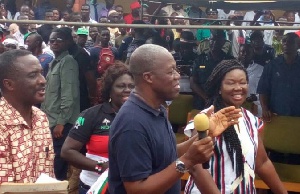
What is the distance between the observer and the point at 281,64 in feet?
22.9

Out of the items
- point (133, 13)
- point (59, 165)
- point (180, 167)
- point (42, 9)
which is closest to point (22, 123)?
point (180, 167)

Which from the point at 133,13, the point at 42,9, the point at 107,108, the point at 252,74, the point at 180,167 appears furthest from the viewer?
the point at 42,9

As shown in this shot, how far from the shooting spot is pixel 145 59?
3105mm

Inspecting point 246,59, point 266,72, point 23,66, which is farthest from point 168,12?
point 23,66

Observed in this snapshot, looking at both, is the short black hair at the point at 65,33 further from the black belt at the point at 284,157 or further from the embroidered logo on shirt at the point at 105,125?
the embroidered logo on shirt at the point at 105,125

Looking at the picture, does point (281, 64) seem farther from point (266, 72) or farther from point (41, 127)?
point (41, 127)

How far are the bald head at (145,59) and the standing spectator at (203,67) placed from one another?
407cm

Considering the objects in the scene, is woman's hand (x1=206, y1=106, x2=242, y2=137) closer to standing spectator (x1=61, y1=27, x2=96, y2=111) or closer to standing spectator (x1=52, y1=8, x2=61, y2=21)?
standing spectator (x1=61, y1=27, x2=96, y2=111)

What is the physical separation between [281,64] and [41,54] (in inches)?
118

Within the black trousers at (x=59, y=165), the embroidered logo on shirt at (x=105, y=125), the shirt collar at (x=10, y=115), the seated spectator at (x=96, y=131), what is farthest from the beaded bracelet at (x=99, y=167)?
the black trousers at (x=59, y=165)

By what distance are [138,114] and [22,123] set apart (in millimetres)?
719

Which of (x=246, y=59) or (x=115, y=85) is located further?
(x=246, y=59)

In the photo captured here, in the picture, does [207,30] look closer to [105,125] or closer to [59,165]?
[59,165]

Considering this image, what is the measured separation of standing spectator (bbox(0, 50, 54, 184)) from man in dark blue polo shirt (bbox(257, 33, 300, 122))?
378 centimetres
